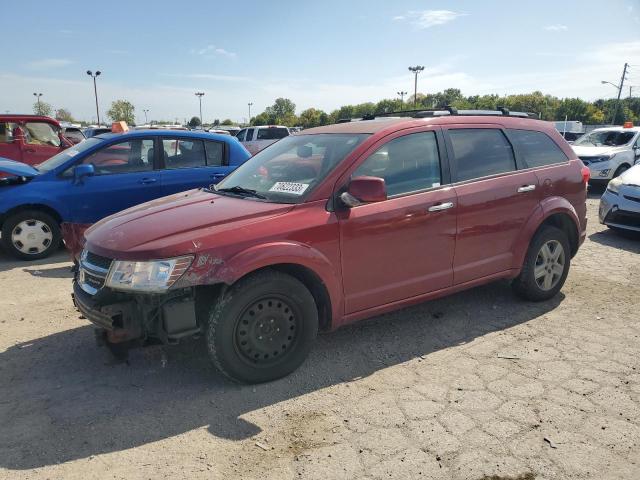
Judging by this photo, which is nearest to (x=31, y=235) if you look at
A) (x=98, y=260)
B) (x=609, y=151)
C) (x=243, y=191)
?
(x=98, y=260)

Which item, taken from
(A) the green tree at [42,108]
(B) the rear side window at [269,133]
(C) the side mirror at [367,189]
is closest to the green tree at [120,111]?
(A) the green tree at [42,108]

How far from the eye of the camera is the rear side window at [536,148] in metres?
4.66

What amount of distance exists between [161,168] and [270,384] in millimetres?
4531

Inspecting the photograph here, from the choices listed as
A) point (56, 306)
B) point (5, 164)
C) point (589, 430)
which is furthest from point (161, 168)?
point (589, 430)

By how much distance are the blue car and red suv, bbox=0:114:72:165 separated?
3977mm

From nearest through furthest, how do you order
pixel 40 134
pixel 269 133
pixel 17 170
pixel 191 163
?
pixel 17 170, pixel 191 163, pixel 40 134, pixel 269 133

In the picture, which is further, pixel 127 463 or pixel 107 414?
pixel 107 414

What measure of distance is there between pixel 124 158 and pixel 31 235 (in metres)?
1.56

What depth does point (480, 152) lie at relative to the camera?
4367 millimetres

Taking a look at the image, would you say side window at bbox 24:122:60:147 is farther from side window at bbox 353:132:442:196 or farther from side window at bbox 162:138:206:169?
side window at bbox 353:132:442:196

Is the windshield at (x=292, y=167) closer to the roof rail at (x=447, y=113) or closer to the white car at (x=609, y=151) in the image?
the roof rail at (x=447, y=113)

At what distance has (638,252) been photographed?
22.5 feet

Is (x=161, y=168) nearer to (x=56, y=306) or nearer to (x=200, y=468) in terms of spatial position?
(x=56, y=306)

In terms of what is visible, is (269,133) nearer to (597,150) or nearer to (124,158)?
(597,150)
